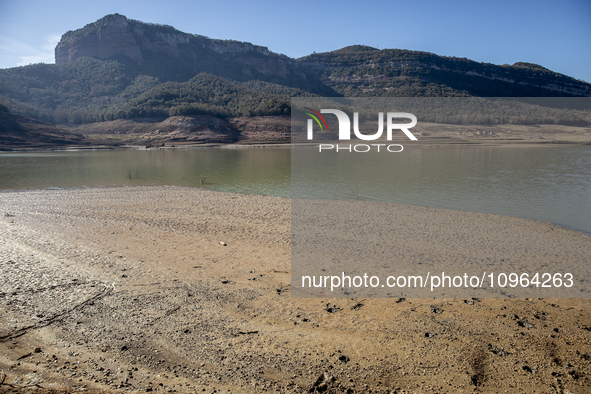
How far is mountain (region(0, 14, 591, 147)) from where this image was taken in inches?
3056

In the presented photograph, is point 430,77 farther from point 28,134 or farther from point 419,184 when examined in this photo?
point 419,184

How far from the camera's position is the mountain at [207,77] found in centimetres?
7762

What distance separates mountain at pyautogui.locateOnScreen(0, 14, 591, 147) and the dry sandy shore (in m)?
65.1

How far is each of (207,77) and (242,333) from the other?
347 feet

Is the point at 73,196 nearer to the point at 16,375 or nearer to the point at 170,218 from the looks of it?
the point at 170,218

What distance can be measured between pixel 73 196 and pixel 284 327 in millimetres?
13419

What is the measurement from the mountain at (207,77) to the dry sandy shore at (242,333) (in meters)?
65.1

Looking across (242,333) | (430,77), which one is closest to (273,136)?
(242,333)

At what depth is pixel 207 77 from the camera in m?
99.1

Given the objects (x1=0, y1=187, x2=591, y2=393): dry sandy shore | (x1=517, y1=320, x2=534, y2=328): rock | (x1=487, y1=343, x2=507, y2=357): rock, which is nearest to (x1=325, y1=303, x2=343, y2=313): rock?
(x1=0, y1=187, x2=591, y2=393): dry sandy shore

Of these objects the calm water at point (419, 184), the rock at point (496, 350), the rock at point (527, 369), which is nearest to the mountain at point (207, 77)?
the calm water at point (419, 184)

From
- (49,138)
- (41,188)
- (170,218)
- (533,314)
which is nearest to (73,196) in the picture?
(41,188)

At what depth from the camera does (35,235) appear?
297 inches

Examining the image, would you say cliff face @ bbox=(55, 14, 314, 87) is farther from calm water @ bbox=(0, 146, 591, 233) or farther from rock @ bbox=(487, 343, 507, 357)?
rock @ bbox=(487, 343, 507, 357)
